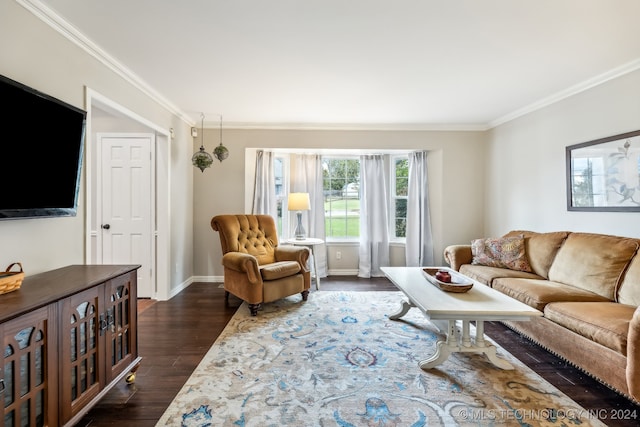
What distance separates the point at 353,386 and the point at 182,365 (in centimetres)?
127

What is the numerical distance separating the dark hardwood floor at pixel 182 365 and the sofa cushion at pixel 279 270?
0.57 meters

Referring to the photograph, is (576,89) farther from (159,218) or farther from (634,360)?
(159,218)

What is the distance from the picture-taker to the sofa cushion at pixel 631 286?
221cm

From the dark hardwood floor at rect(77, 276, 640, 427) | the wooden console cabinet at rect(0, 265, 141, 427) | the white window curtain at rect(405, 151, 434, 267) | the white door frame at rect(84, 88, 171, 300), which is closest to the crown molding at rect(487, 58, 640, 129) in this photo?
the white window curtain at rect(405, 151, 434, 267)

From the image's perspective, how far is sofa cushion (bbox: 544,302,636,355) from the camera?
1.79m

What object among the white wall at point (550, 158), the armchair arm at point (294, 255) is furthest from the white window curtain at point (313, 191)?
the white wall at point (550, 158)

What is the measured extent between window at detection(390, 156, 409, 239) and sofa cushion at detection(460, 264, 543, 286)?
5.58 feet

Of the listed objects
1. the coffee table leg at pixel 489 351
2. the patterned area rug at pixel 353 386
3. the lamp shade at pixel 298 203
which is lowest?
the patterned area rug at pixel 353 386

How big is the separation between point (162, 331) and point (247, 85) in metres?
2.53

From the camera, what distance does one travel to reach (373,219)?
4.89m

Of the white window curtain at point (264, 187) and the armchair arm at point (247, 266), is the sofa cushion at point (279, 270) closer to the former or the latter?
the armchair arm at point (247, 266)

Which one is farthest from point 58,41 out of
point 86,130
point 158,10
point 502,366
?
point 502,366

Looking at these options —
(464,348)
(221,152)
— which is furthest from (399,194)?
(464,348)

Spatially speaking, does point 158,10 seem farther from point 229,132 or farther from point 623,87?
point 623,87
